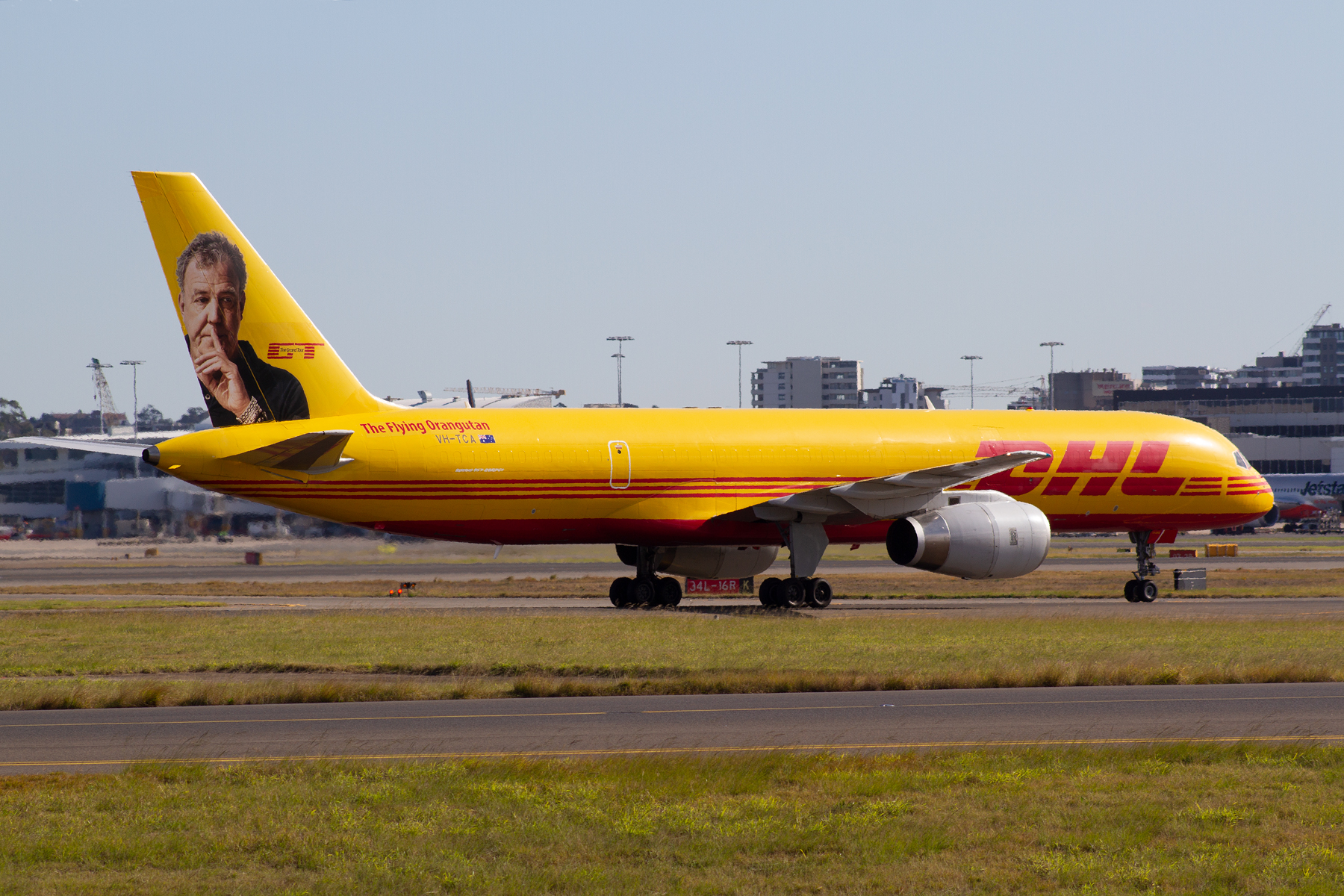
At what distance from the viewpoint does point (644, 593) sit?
36219mm

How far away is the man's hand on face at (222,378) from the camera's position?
32.3m

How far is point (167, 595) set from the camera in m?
42.8

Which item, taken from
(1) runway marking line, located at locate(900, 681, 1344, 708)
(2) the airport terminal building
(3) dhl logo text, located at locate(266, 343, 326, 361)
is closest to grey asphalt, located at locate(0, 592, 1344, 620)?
(3) dhl logo text, located at locate(266, 343, 326, 361)

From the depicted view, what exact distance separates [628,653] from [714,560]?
1358cm

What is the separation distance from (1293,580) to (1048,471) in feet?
45.5

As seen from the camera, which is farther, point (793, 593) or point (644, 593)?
point (644, 593)

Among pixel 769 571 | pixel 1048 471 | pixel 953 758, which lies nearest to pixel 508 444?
pixel 1048 471

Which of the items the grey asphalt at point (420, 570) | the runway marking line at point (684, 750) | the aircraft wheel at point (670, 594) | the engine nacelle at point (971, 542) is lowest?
the grey asphalt at point (420, 570)

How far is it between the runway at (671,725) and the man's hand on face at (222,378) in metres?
15.4

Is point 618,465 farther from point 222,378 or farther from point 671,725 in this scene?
point 671,725

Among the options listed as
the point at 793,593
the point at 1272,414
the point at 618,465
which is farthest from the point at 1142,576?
the point at 1272,414

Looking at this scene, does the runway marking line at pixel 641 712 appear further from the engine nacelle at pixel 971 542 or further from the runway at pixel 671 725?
the engine nacelle at pixel 971 542

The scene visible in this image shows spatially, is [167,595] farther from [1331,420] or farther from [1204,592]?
[1331,420]

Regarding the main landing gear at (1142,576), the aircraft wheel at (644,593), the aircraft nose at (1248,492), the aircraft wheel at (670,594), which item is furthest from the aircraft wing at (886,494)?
the aircraft nose at (1248,492)
